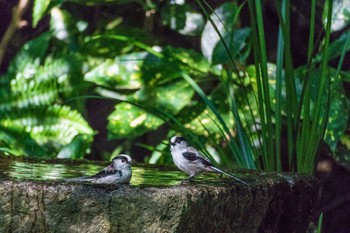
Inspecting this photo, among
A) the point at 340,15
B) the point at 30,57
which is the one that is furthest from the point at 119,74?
the point at 340,15

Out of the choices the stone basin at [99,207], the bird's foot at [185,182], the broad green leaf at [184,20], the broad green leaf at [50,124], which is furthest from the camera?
the broad green leaf at [184,20]

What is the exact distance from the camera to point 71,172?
2564 millimetres

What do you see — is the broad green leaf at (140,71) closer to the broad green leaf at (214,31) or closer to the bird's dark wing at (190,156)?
the broad green leaf at (214,31)

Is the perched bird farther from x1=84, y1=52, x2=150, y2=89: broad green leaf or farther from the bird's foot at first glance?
x1=84, y1=52, x2=150, y2=89: broad green leaf

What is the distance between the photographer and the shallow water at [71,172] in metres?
2.25

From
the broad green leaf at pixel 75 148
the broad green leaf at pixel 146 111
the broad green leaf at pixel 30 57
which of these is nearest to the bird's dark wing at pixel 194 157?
the broad green leaf at pixel 146 111

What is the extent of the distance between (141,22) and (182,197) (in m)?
3.58

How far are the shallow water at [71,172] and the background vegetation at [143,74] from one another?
1.16 metres

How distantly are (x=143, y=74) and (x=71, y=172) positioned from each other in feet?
6.69

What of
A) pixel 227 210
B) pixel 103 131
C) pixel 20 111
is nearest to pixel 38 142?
pixel 20 111

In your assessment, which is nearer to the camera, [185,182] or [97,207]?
[97,207]

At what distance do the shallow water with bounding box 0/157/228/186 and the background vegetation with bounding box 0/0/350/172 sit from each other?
116 cm

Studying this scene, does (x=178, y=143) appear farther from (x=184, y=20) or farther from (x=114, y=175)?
(x=184, y=20)

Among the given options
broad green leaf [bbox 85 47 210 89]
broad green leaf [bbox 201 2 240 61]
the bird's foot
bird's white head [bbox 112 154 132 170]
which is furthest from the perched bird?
broad green leaf [bbox 201 2 240 61]
